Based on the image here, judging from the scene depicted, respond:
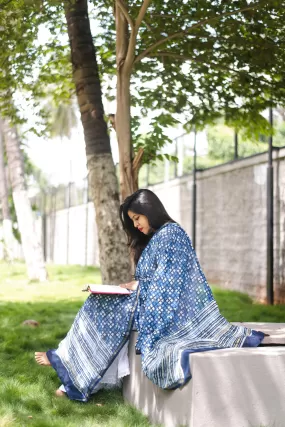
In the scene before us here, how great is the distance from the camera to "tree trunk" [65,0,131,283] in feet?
28.4

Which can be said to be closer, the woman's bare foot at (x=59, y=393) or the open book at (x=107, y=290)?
the open book at (x=107, y=290)

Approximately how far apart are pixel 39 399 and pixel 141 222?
142 cm

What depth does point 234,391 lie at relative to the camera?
173 inches

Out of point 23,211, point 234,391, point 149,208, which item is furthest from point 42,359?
point 23,211

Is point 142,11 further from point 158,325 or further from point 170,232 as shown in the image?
point 158,325

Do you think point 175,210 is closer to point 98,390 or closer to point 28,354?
point 28,354

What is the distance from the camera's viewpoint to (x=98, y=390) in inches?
228

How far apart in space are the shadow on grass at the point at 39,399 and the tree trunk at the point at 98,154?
1.04m

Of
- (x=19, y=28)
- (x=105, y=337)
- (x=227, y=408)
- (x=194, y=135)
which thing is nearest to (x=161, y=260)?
(x=105, y=337)

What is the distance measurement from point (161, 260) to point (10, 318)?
16.2 ft

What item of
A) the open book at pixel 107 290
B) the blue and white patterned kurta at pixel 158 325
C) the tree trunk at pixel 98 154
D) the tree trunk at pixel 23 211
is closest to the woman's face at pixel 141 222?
the blue and white patterned kurta at pixel 158 325

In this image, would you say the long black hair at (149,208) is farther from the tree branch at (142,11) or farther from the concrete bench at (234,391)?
the tree branch at (142,11)

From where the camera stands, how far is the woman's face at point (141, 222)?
5570 mm

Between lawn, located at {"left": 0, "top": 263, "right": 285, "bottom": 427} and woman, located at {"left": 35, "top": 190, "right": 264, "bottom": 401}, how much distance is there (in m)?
0.25
